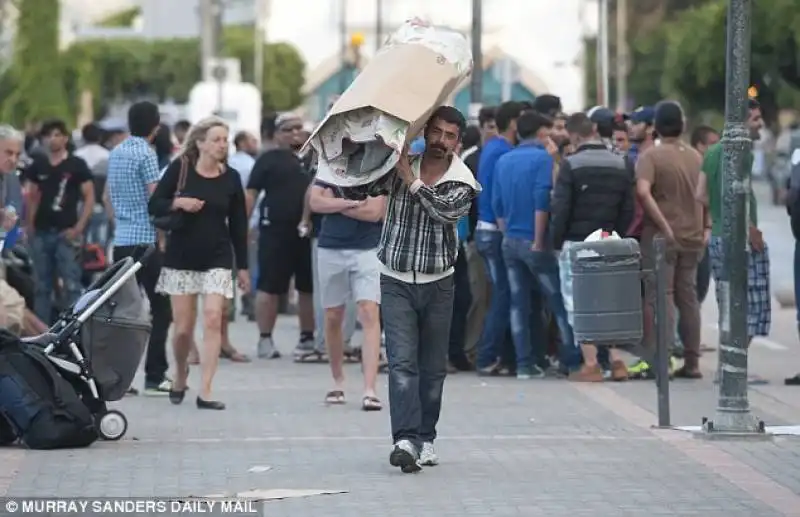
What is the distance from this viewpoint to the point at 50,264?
17734 mm

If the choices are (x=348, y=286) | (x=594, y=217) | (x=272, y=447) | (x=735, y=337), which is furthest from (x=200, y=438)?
(x=594, y=217)

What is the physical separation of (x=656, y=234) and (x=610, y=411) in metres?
2.40

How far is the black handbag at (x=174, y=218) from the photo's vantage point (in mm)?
12898

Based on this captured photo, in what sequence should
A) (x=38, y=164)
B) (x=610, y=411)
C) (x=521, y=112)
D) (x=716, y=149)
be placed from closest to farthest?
1. (x=610, y=411)
2. (x=716, y=149)
3. (x=521, y=112)
4. (x=38, y=164)

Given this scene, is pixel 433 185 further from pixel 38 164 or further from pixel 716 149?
pixel 38 164

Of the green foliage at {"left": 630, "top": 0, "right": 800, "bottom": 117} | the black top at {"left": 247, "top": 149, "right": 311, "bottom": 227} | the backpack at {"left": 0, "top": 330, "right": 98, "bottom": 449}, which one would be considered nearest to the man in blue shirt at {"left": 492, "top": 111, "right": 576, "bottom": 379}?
the black top at {"left": 247, "top": 149, "right": 311, "bottom": 227}

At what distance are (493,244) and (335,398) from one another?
258 centimetres

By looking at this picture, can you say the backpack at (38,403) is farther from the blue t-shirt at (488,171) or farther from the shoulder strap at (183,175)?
the blue t-shirt at (488,171)

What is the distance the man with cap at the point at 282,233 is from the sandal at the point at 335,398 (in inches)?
128

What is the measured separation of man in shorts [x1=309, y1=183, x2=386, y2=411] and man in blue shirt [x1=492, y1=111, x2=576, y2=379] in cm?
173

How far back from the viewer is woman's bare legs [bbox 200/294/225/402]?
1283 centimetres

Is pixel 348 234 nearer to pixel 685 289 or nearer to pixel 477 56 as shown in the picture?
pixel 685 289

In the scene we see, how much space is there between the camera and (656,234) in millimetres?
15125

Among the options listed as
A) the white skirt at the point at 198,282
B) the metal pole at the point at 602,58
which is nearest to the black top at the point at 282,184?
the white skirt at the point at 198,282
